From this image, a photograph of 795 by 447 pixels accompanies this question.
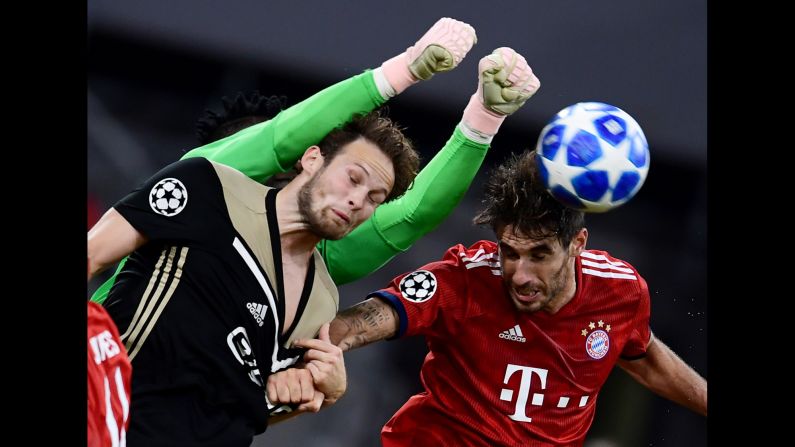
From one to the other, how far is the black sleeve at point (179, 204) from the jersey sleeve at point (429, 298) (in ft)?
2.67

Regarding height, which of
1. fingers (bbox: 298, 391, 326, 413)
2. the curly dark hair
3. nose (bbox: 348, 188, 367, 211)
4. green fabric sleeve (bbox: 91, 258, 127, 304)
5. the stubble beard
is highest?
nose (bbox: 348, 188, 367, 211)

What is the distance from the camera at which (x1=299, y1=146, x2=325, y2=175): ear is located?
327 centimetres

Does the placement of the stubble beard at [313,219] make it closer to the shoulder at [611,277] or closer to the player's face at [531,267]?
the player's face at [531,267]

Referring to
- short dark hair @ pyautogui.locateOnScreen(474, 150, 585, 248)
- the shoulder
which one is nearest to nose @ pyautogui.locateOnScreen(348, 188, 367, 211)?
short dark hair @ pyautogui.locateOnScreen(474, 150, 585, 248)

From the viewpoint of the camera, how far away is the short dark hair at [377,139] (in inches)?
131

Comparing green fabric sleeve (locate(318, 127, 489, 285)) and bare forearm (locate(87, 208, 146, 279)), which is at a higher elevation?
bare forearm (locate(87, 208, 146, 279))

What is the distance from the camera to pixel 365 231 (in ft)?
12.2

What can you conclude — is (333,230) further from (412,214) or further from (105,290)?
(105,290)

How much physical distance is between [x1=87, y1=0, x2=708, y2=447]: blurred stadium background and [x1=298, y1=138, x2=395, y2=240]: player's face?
242 cm

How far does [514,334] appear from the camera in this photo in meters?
3.69

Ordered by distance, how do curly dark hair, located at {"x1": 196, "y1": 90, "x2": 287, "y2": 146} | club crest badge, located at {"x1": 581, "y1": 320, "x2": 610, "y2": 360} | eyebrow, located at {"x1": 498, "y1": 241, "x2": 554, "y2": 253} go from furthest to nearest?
curly dark hair, located at {"x1": 196, "y1": 90, "x2": 287, "y2": 146}, club crest badge, located at {"x1": 581, "y1": 320, "x2": 610, "y2": 360}, eyebrow, located at {"x1": 498, "y1": 241, "x2": 554, "y2": 253}

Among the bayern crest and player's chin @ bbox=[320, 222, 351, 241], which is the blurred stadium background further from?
player's chin @ bbox=[320, 222, 351, 241]

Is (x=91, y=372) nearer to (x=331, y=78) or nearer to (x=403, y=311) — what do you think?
(x=403, y=311)

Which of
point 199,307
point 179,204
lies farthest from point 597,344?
point 179,204
